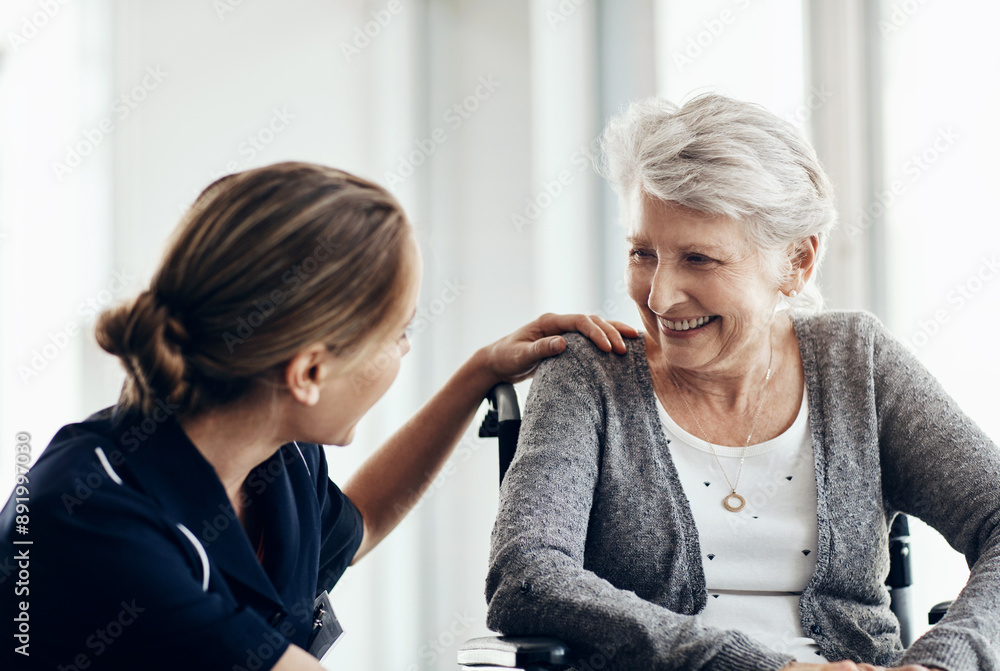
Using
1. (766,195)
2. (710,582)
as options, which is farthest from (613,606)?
(766,195)

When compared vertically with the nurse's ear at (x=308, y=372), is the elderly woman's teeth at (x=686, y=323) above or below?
below

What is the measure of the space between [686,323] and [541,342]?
246 millimetres

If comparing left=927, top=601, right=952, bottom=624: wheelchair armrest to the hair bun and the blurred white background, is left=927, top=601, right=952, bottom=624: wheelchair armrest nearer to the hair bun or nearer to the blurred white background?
the blurred white background

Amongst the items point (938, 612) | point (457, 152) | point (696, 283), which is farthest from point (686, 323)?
point (457, 152)

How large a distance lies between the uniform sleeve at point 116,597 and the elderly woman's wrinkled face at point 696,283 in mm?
772

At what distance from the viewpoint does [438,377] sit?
297 cm

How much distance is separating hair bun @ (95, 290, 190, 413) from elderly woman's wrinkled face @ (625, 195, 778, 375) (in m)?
0.71

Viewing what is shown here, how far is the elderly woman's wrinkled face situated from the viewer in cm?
129

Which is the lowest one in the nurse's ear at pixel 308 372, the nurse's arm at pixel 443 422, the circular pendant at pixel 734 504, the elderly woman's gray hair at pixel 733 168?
the circular pendant at pixel 734 504

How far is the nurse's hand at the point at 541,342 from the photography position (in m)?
1.42

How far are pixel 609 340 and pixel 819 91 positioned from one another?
0.89 meters

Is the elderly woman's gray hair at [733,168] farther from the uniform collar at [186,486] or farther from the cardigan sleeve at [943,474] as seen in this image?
the uniform collar at [186,486]

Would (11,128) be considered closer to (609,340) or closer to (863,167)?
(609,340)

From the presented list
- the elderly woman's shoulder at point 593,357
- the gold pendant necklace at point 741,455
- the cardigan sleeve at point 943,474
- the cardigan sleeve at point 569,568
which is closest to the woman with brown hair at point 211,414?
the cardigan sleeve at point 569,568
